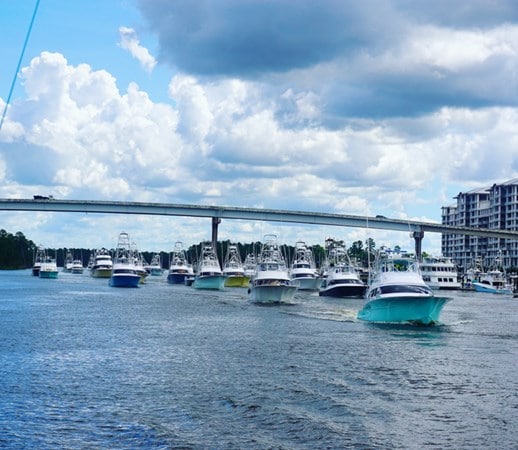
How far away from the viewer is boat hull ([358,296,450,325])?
62.1 meters

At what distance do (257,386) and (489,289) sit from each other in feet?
476

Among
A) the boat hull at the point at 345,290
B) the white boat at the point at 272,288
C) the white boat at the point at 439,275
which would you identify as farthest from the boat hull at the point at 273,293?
the white boat at the point at 439,275

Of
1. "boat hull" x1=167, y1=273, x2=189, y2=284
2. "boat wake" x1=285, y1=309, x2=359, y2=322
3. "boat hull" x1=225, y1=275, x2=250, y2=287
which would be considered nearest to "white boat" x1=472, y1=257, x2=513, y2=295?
"boat hull" x1=225, y1=275, x2=250, y2=287

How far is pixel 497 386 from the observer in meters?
36.8

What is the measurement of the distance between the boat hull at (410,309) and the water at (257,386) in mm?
1518

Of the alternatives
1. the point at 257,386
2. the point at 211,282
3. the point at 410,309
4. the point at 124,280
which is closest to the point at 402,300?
the point at 410,309

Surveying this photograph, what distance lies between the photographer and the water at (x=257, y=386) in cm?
2769

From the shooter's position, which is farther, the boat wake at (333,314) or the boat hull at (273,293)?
the boat hull at (273,293)

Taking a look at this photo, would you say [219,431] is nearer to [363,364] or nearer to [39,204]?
[363,364]

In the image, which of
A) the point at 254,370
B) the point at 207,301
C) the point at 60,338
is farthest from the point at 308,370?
the point at 207,301

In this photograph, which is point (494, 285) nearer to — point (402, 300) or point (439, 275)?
point (439, 275)

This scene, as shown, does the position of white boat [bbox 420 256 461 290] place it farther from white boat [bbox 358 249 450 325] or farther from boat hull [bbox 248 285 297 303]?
white boat [bbox 358 249 450 325]

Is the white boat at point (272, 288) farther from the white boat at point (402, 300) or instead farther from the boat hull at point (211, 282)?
the boat hull at point (211, 282)

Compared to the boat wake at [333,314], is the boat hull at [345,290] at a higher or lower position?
higher
